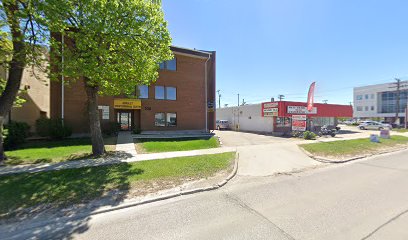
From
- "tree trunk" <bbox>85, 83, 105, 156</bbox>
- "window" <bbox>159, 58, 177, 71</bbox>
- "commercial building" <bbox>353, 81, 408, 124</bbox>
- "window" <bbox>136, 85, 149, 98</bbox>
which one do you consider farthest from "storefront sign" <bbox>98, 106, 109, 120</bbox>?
"commercial building" <bbox>353, 81, 408, 124</bbox>

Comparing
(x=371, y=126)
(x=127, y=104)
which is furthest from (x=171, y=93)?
(x=371, y=126)

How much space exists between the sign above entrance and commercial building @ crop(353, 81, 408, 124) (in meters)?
68.5

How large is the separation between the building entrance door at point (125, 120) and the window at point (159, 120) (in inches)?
107

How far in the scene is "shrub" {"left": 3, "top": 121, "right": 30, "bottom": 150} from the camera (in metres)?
10.6

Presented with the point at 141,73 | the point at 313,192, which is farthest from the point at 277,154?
the point at 141,73

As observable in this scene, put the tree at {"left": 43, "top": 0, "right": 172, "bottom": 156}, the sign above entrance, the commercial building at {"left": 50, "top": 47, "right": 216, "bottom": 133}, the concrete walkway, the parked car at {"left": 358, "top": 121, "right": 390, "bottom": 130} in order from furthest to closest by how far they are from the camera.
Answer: the parked car at {"left": 358, "top": 121, "right": 390, "bottom": 130}
the sign above entrance
the commercial building at {"left": 50, "top": 47, "right": 216, "bottom": 133}
the concrete walkway
the tree at {"left": 43, "top": 0, "right": 172, "bottom": 156}

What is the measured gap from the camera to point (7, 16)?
24.5 feet

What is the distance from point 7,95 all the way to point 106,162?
5.14 meters

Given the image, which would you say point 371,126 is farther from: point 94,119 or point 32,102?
point 32,102

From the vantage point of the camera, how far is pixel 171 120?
20.2 metres

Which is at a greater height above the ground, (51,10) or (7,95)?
(51,10)

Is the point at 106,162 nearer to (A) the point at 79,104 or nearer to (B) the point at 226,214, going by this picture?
(B) the point at 226,214

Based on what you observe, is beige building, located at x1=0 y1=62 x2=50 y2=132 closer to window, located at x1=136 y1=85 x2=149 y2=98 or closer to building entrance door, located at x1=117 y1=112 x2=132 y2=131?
building entrance door, located at x1=117 y1=112 x2=132 y2=131

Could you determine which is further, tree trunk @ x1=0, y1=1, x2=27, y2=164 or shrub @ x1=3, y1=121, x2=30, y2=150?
shrub @ x1=3, y1=121, x2=30, y2=150
